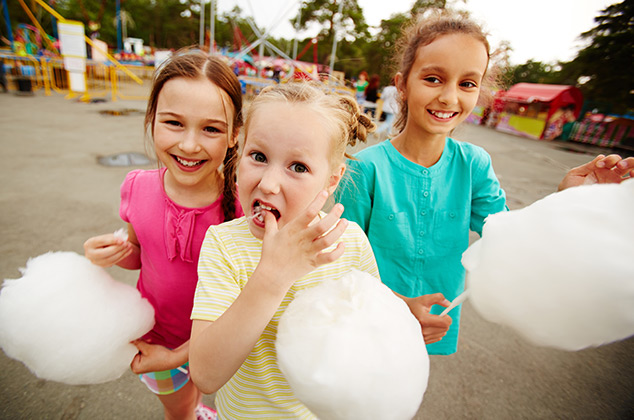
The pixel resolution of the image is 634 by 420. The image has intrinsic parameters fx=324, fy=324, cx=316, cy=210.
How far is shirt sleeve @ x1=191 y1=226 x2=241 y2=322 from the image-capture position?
827 millimetres

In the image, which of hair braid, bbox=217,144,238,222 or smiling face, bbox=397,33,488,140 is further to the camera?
hair braid, bbox=217,144,238,222

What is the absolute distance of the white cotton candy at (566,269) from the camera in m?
0.65

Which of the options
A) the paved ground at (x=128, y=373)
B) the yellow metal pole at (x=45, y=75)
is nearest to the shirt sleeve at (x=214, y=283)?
the paved ground at (x=128, y=373)

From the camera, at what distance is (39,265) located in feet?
3.92

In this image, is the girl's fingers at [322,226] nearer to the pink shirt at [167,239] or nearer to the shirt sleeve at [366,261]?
the shirt sleeve at [366,261]

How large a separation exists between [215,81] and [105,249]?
0.75 meters

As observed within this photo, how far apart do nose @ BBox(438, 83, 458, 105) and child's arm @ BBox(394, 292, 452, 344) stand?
711 mm

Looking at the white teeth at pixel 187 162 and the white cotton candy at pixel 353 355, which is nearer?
the white cotton candy at pixel 353 355

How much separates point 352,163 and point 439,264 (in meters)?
0.59

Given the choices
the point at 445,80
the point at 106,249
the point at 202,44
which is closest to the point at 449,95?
the point at 445,80

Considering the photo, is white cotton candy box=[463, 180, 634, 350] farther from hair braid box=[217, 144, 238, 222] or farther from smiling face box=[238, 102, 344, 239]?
hair braid box=[217, 144, 238, 222]

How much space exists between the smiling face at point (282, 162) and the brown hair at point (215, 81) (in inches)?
17.5

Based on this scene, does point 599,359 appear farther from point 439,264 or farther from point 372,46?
point 372,46

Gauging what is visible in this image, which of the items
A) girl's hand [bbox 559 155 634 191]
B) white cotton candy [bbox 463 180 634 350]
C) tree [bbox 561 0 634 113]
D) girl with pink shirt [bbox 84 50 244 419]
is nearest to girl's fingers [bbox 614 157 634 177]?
girl's hand [bbox 559 155 634 191]
